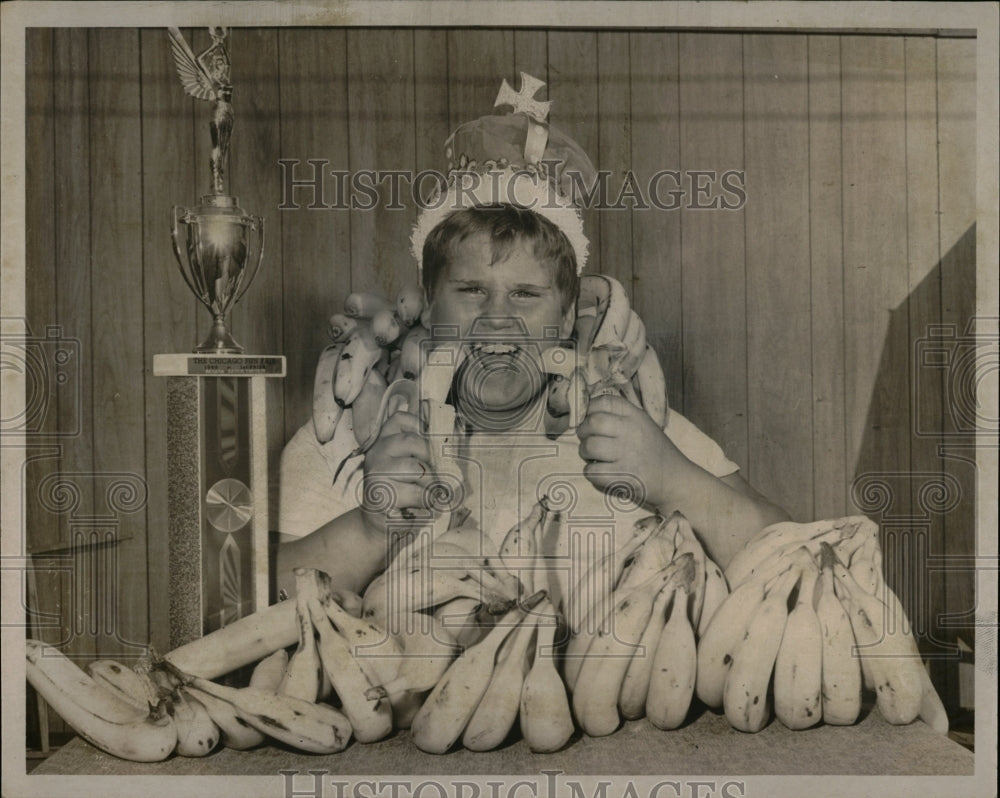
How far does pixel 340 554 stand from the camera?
9.65 ft

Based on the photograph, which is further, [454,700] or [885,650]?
[885,650]

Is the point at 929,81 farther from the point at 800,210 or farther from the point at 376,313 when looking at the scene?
the point at 376,313

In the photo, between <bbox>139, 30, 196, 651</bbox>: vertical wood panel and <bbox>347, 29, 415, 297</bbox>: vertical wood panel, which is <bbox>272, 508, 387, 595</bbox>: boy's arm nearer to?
<bbox>139, 30, 196, 651</bbox>: vertical wood panel

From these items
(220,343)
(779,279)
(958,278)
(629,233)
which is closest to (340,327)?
(220,343)

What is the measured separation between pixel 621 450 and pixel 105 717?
1.93 meters

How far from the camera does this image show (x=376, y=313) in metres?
2.96

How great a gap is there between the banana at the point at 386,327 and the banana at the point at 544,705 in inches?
43.0

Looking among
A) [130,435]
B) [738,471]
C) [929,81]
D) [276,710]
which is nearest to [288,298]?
[130,435]

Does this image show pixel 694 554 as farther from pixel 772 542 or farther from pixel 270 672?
pixel 270 672

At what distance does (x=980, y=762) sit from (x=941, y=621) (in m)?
0.48

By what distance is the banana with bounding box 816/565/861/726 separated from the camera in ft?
9.53

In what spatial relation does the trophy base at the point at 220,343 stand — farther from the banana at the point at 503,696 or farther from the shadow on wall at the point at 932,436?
the shadow on wall at the point at 932,436

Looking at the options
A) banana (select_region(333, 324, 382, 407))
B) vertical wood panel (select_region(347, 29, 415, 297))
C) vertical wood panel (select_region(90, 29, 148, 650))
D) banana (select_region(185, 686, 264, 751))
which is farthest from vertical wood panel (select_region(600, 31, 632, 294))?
banana (select_region(185, 686, 264, 751))

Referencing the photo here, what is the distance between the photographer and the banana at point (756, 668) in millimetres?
2881
